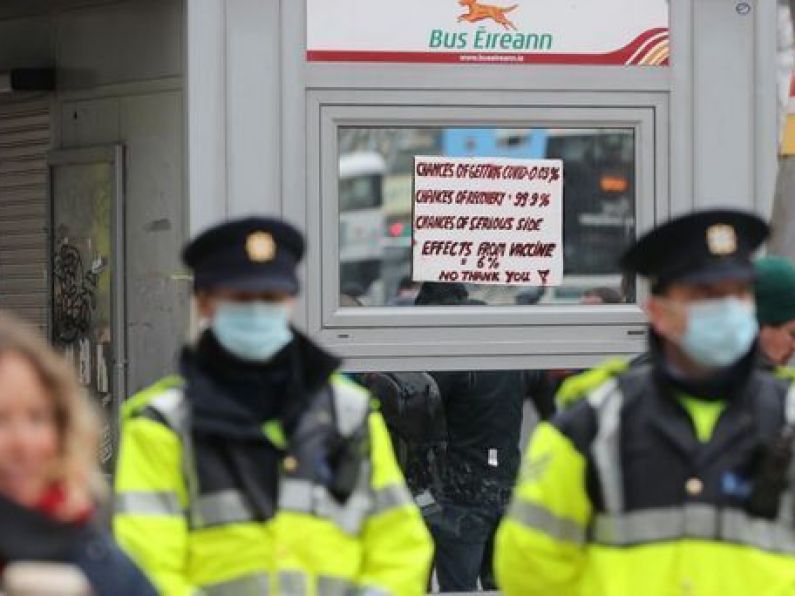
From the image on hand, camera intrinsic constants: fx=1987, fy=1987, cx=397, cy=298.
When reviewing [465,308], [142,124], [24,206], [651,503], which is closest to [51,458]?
[651,503]

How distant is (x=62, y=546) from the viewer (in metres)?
3.22

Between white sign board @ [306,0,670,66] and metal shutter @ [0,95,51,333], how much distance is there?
2.49 metres

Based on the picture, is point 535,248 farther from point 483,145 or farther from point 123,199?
point 123,199

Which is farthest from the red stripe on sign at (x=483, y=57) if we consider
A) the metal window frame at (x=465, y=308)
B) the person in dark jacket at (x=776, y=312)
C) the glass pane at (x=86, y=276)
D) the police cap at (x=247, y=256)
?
the police cap at (x=247, y=256)

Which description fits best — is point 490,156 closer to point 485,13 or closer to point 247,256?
point 485,13

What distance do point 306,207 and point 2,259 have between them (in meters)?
3.17

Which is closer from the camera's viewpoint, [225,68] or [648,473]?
[648,473]

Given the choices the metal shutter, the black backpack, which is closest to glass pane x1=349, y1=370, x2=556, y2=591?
the black backpack

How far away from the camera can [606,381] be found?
4.43 meters

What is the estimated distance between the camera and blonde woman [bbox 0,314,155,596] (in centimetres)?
324

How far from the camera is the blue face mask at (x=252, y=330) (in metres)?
4.45

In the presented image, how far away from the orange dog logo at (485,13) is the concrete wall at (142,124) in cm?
120

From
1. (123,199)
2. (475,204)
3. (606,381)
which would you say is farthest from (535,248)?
(606,381)

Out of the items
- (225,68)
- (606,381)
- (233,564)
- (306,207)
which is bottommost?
(233,564)
